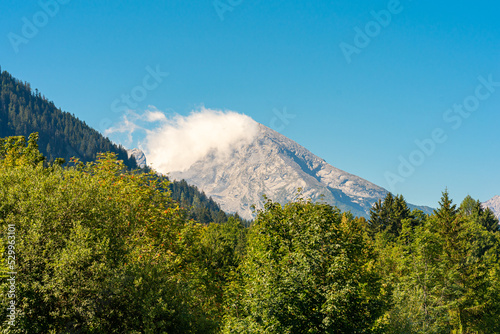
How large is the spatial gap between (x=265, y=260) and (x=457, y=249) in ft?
113

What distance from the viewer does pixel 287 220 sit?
74.9 ft

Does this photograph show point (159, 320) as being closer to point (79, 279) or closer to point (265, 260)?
point (79, 279)
